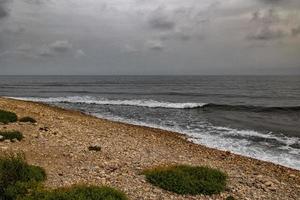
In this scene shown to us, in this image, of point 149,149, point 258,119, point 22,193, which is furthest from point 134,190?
point 258,119

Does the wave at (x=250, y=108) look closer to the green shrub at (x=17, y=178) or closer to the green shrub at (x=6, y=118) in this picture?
the green shrub at (x=6, y=118)

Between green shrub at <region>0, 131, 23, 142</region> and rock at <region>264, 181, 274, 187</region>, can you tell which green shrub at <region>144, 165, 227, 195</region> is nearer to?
rock at <region>264, 181, 274, 187</region>

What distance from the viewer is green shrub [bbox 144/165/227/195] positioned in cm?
1139

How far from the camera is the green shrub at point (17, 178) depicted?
9.60m

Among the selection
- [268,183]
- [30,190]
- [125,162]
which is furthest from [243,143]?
[30,190]

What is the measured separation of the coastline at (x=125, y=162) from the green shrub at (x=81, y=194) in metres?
0.87

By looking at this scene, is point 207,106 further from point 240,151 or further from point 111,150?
point 111,150

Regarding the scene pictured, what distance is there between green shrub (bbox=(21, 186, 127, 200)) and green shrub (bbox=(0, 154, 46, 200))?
0.52 m

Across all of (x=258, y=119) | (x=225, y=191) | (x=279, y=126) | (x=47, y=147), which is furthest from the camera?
(x=258, y=119)

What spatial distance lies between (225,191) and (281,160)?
959 centimetres

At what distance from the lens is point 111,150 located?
1603 centimetres

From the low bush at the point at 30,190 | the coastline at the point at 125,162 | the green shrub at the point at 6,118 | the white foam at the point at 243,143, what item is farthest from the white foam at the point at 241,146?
the low bush at the point at 30,190

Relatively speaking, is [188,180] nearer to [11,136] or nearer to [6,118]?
[11,136]

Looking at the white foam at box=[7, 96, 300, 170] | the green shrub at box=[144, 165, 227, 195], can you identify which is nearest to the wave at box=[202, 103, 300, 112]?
the white foam at box=[7, 96, 300, 170]
